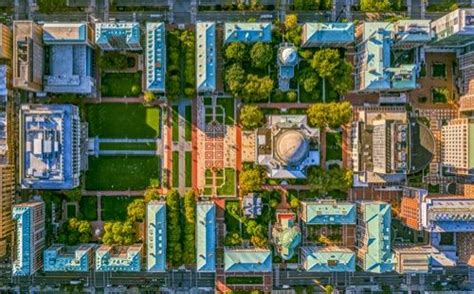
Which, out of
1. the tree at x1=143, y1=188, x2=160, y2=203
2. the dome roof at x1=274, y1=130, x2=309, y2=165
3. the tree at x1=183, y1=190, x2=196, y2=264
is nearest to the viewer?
the dome roof at x1=274, y1=130, x2=309, y2=165

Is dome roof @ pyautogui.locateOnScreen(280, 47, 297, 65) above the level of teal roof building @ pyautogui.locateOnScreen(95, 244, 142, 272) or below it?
above

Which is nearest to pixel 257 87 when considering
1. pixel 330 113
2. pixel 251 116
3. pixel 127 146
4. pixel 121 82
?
pixel 251 116

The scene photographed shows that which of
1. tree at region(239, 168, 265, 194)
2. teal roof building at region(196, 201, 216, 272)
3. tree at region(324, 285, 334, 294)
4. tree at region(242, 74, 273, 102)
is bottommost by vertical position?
tree at region(324, 285, 334, 294)

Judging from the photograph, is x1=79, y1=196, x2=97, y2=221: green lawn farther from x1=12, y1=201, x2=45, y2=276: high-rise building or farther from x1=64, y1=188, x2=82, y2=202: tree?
x1=12, y1=201, x2=45, y2=276: high-rise building

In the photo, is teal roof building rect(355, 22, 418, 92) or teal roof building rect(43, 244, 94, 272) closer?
teal roof building rect(43, 244, 94, 272)

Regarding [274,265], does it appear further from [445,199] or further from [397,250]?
[445,199]

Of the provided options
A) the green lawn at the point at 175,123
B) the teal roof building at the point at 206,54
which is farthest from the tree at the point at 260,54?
the green lawn at the point at 175,123

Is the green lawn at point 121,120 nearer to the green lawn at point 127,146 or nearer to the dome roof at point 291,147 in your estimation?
the green lawn at point 127,146

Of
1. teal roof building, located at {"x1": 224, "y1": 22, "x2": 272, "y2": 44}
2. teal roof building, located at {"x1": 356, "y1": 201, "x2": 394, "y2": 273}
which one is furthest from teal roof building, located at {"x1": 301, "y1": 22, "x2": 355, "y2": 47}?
teal roof building, located at {"x1": 356, "y1": 201, "x2": 394, "y2": 273}
